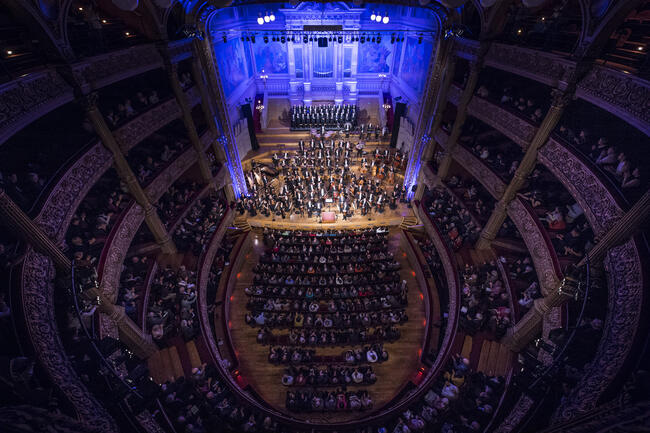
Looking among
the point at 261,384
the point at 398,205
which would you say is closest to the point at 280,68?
the point at 398,205

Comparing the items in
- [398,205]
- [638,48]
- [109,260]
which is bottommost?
[109,260]

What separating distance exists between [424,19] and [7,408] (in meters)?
20.4

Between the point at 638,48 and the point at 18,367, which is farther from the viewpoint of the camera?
the point at 638,48

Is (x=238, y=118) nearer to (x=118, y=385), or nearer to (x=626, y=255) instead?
(x=118, y=385)

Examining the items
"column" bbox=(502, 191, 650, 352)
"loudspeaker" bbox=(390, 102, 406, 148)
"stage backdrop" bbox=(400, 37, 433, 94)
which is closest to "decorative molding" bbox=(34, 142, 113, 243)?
"column" bbox=(502, 191, 650, 352)

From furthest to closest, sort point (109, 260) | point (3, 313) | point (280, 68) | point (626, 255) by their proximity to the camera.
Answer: point (280, 68) → point (109, 260) → point (626, 255) → point (3, 313)

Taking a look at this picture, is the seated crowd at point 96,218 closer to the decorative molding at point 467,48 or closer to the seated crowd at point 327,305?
the seated crowd at point 327,305

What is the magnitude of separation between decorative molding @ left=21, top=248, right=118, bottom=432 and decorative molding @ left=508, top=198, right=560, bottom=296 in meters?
10.0

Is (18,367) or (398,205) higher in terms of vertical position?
(398,205)

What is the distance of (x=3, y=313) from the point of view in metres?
4.89

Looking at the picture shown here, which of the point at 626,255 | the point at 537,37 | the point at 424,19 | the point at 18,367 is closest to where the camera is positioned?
the point at 18,367

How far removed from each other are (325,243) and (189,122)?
7.86 meters

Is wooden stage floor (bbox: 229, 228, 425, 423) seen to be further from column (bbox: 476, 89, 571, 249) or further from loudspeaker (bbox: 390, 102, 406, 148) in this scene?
loudspeaker (bbox: 390, 102, 406, 148)

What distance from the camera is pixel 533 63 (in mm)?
7980
